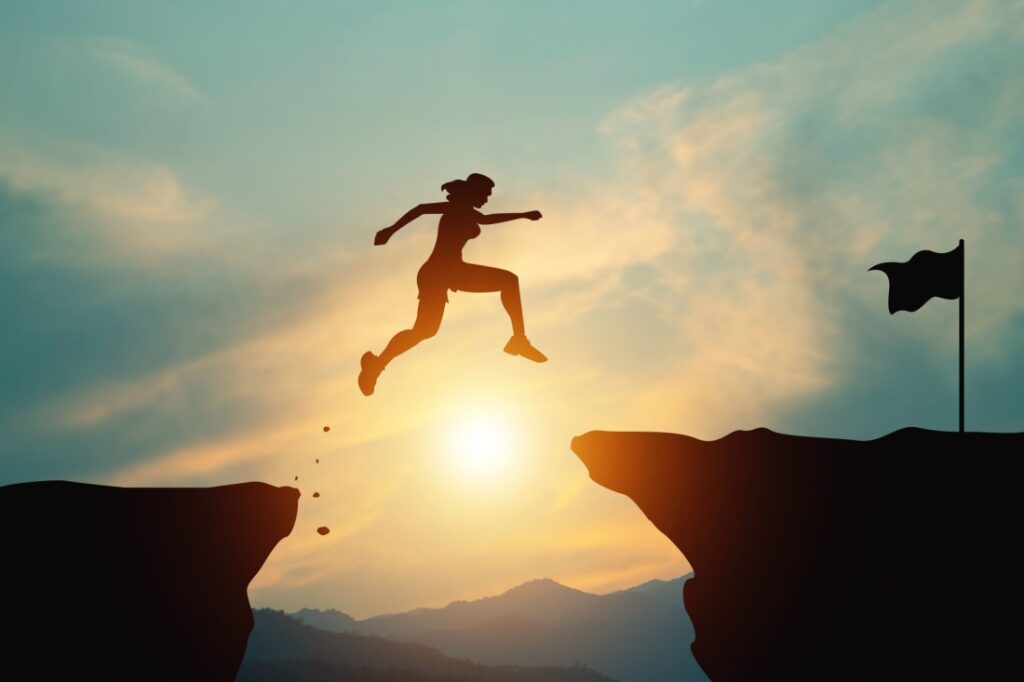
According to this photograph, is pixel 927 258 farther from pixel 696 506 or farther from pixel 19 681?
pixel 19 681

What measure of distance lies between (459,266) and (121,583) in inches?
303

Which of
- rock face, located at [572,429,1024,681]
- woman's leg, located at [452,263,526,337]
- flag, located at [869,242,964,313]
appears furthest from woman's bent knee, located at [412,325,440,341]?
flag, located at [869,242,964,313]

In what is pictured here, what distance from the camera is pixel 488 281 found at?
698 inches

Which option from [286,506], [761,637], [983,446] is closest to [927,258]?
[983,446]

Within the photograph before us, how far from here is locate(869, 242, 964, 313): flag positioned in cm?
1820

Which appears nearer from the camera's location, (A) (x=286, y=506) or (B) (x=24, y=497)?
(B) (x=24, y=497)

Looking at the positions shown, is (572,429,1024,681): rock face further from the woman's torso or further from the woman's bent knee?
the woman's torso

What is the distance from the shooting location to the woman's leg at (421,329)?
58.5 feet

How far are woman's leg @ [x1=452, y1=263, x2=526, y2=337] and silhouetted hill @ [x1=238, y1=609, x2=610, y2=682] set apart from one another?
Result: 93.0 metres

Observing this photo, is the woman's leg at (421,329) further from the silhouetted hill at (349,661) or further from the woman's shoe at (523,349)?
the silhouetted hill at (349,661)

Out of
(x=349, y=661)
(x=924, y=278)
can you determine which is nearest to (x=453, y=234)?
(x=924, y=278)

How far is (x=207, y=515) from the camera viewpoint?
19750 millimetres

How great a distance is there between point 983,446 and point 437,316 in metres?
8.74

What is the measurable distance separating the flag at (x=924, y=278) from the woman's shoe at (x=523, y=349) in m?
5.78
